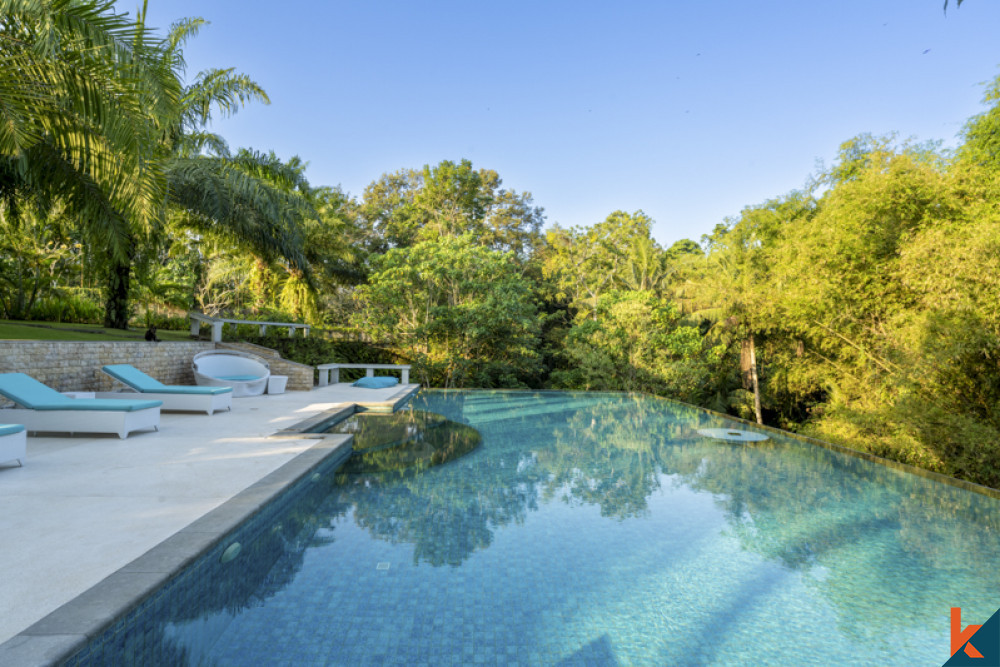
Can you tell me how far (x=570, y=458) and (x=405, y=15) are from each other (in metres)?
15.1

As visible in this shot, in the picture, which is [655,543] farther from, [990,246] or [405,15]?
[405,15]

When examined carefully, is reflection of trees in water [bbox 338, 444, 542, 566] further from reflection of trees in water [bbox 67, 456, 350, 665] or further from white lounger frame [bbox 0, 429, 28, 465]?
white lounger frame [bbox 0, 429, 28, 465]

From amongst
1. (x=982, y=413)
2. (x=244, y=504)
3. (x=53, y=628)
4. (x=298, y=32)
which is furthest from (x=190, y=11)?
(x=982, y=413)

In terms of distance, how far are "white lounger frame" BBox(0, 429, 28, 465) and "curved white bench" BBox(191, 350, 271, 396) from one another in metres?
5.31

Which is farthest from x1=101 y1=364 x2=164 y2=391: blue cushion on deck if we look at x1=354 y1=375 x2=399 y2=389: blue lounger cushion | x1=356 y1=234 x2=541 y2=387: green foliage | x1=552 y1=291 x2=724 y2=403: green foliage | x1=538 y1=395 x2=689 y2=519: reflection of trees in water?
x1=552 y1=291 x2=724 y2=403: green foliage

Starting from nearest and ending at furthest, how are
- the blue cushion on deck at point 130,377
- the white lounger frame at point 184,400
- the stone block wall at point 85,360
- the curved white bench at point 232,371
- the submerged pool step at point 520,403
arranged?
the stone block wall at point 85,360, the blue cushion on deck at point 130,377, the white lounger frame at point 184,400, the curved white bench at point 232,371, the submerged pool step at point 520,403

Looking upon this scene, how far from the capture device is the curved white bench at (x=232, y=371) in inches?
367

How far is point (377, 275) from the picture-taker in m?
15.6

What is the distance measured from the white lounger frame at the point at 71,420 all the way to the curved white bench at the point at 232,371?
155 inches

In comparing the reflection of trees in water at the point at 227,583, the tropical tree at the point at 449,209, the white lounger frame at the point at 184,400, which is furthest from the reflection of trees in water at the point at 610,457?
the tropical tree at the point at 449,209

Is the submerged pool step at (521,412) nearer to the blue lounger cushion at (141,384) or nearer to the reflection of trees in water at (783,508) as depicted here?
the reflection of trees in water at (783,508)

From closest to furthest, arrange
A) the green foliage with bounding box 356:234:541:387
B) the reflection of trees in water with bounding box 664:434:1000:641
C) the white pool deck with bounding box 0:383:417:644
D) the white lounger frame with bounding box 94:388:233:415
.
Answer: the white pool deck with bounding box 0:383:417:644
the reflection of trees in water with bounding box 664:434:1000:641
the white lounger frame with bounding box 94:388:233:415
the green foliage with bounding box 356:234:541:387

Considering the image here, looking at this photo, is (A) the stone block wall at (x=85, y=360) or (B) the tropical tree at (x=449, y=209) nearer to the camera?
(A) the stone block wall at (x=85, y=360)

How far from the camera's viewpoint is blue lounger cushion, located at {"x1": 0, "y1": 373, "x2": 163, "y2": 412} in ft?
16.5
